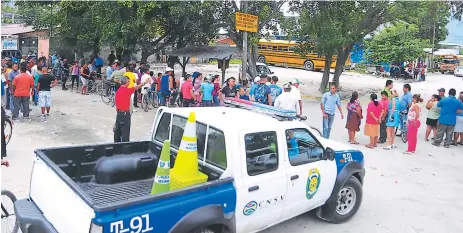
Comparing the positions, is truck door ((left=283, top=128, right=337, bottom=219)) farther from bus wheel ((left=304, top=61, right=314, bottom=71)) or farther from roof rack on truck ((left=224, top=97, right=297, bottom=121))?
bus wheel ((left=304, top=61, right=314, bottom=71))

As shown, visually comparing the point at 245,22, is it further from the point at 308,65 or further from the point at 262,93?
the point at 308,65

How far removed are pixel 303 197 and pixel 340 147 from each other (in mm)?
1194

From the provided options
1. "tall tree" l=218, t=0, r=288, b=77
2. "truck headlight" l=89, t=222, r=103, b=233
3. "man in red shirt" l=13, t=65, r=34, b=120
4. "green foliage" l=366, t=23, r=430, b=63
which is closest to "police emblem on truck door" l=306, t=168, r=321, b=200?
"truck headlight" l=89, t=222, r=103, b=233

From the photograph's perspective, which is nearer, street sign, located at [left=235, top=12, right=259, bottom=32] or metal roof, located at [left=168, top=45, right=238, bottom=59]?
street sign, located at [left=235, top=12, right=259, bottom=32]

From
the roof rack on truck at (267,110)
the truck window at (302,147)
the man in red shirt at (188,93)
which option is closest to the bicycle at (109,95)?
the man in red shirt at (188,93)

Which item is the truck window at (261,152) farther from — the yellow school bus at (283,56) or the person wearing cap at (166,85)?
the yellow school bus at (283,56)

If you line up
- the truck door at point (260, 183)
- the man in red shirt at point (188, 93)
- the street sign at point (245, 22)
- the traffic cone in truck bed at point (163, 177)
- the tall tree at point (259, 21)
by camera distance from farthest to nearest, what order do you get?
the tall tree at point (259, 21) < the street sign at point (245, 22) < the man in red shirt at point (188, 93) < the truck door at point (260, 183) < the traffic cone in truck bed at point (163, 177)

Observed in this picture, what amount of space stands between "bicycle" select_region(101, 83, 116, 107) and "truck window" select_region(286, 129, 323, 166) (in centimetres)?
1065

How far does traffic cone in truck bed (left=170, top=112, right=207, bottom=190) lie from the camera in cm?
425

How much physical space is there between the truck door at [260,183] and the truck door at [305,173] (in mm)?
155

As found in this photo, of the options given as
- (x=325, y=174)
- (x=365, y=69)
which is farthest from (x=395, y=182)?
(x=365, y=69)

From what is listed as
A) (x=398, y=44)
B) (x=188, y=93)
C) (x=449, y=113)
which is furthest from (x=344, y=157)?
(x=398, y=44)

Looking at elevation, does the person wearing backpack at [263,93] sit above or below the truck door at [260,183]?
above

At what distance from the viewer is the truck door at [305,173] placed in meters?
4.89
